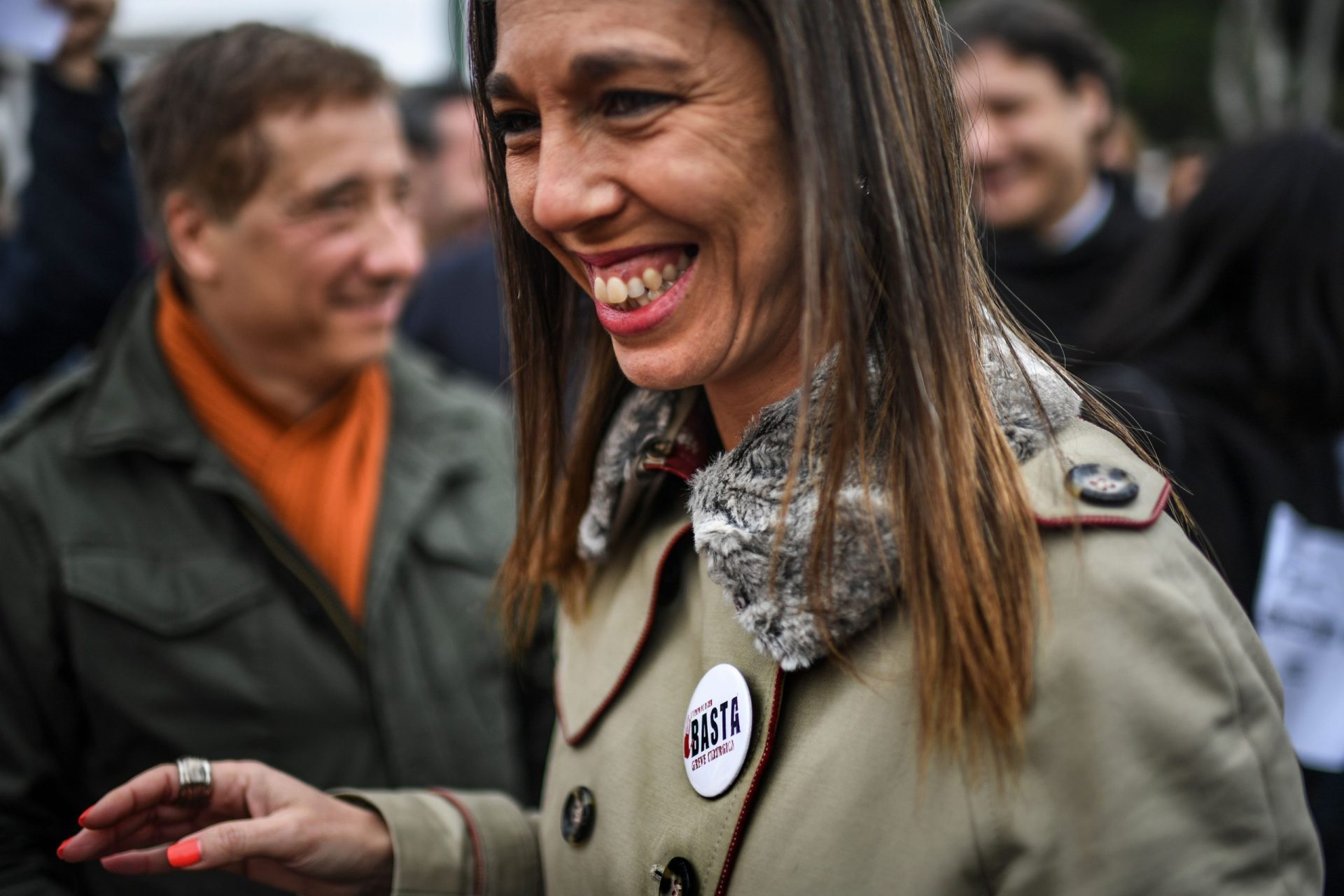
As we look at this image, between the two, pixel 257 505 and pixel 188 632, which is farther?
pixel 257 505

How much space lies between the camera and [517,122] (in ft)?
4.51

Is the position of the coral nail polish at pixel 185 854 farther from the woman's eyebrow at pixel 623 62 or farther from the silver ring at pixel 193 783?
the woman's eyebrow at pixel 623 62

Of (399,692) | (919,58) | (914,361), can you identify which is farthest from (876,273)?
(399,692)

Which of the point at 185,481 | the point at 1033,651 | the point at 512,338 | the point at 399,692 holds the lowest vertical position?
the point at 399,692

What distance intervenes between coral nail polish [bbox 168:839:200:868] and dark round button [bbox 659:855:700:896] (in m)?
0.62

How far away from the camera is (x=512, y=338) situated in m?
1.69

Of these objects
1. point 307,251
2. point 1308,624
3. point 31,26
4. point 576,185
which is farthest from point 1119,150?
point 576,185

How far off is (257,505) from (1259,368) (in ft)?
7.03

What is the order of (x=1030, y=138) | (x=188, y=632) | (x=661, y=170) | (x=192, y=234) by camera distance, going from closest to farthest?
(x=661, y=170) → (x=188, y=632) → (x=192, y=234) → (x=1030, y=138)

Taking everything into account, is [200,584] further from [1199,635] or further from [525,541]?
[1199,635]

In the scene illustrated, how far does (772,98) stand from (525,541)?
0.82 meters

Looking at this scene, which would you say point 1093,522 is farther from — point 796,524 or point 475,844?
point 475,844

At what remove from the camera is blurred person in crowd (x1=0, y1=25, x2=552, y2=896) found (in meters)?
2.22

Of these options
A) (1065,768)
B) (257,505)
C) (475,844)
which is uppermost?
(1065,768)
